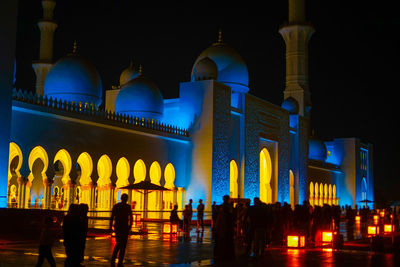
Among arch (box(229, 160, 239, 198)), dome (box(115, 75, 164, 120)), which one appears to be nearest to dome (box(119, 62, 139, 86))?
dome (box(115, 75, 164, 120))

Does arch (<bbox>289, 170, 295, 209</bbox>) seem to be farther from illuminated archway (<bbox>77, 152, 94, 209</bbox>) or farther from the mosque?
illuminated archway (<bbox>77, 152, 94, 209</bbox>)

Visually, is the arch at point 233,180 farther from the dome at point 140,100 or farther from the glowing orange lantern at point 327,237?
the glowing orange lantern at point 327,237

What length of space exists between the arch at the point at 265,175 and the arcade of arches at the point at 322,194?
7485 mm

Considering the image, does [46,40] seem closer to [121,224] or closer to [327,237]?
[327,237]

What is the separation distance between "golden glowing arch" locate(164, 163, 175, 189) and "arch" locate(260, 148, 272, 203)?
6.29m

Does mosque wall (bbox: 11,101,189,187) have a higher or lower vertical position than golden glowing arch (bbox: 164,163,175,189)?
higher

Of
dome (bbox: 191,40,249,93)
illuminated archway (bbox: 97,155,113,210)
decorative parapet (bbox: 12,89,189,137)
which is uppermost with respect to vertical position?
dome (bbox: 191,40,249,93)

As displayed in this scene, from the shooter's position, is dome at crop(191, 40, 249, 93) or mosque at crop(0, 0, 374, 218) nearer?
mosque at crop(0, 0, 374, 218)

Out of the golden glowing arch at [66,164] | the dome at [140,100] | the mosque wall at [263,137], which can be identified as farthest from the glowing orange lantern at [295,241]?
the mosque wall at [263,137]

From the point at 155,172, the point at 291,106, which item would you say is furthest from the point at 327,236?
the point at 291,106

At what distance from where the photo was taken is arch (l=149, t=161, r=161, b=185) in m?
18.9

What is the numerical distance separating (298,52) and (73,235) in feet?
82.2

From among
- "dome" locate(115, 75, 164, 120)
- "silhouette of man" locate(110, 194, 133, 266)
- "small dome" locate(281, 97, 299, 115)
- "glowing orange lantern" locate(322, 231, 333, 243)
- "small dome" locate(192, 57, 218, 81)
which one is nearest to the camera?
"silhouette of man" locate(110, 194, 133, 266)

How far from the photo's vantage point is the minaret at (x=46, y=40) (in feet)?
Answer: 79.0
